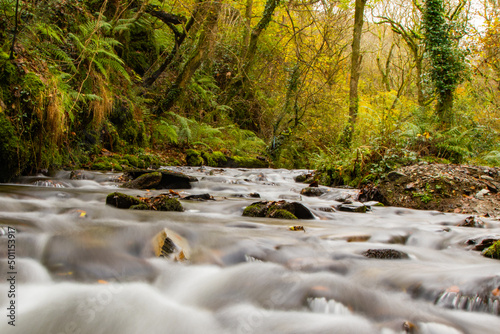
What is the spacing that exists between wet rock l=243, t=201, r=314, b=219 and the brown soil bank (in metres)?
2.48

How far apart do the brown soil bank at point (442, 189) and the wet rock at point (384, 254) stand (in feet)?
11.0

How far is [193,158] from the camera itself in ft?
39.5

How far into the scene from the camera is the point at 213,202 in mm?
5219

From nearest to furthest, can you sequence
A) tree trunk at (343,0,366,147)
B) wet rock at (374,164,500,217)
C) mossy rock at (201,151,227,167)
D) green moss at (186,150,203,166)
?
wet rock at (374,164,500,217), green moss at (186,150,203,166), mossy rock at (201,151,227,167), tree trunk at (343,0,366,147)

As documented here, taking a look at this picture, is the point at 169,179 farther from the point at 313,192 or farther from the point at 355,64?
the point at 355,64

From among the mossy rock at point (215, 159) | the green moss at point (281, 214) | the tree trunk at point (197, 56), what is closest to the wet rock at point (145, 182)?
the green moss at point (281, 214)

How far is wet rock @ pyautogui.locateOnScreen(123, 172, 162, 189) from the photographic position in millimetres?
6090

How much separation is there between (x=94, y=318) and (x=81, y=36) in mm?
7768

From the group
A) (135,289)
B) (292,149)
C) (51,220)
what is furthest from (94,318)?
(292,149)

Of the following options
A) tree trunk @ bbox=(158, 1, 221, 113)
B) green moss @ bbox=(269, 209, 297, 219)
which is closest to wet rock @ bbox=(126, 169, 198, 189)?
green moss @ bbox=(269, 209, 297, 219)

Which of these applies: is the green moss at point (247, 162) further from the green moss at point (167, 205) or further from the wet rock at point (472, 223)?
the wet rock at point (472, 223)

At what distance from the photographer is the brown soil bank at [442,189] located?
18.8ft

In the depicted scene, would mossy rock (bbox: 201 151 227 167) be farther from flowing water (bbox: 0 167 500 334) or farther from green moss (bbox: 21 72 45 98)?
flowing water (bbox: 0 167 500 334)

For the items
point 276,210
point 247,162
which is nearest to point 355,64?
point 247,162
